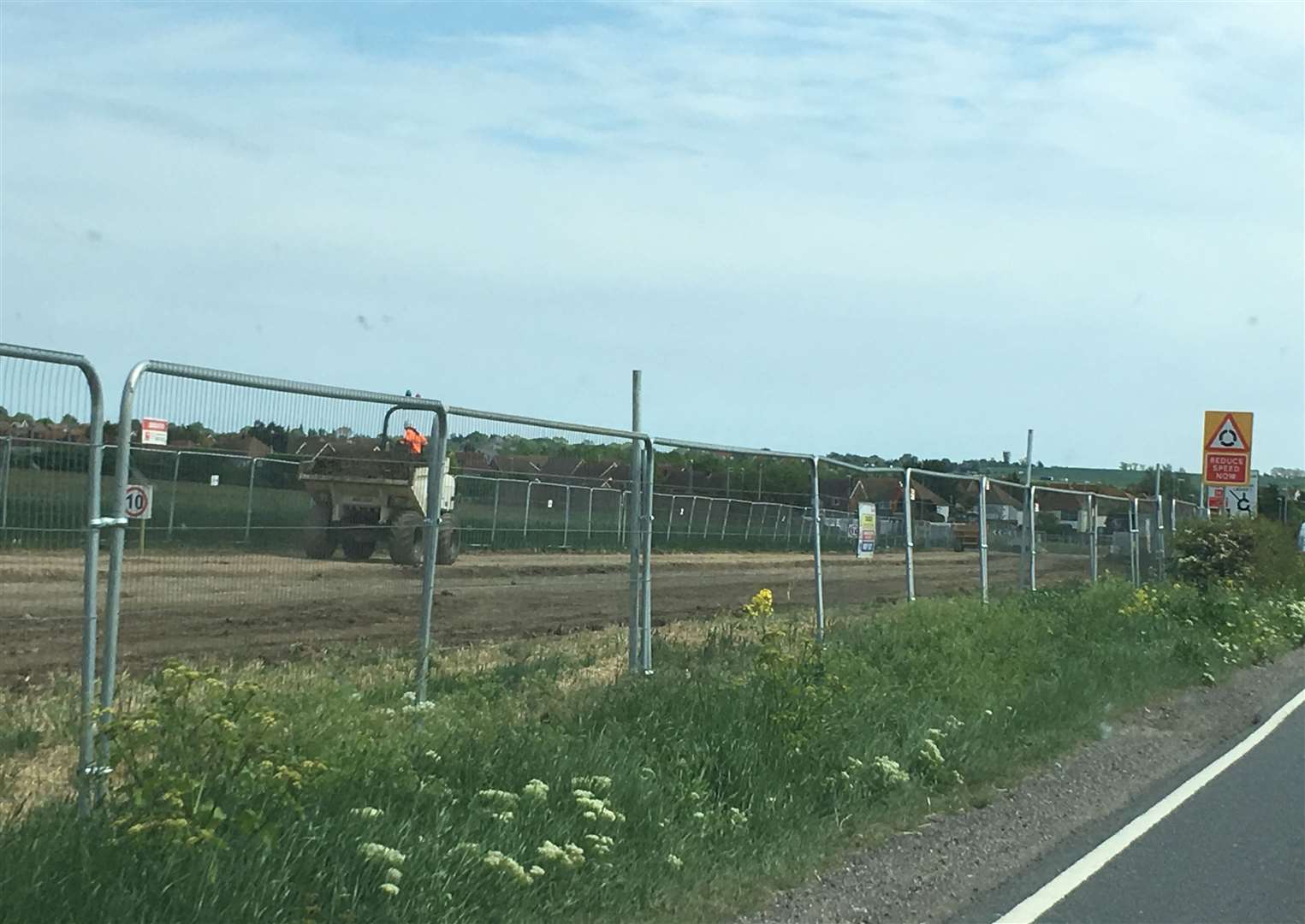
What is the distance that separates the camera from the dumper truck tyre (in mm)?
10070

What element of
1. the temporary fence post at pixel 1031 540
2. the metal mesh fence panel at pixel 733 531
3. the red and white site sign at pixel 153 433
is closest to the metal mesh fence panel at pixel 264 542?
the red and white site sign at pixel 153 433

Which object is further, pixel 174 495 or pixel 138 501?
pixel 174 495

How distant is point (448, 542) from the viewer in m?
10.1

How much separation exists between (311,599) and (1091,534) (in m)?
19.7

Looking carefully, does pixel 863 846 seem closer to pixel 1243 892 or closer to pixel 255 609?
pixel 1243 892

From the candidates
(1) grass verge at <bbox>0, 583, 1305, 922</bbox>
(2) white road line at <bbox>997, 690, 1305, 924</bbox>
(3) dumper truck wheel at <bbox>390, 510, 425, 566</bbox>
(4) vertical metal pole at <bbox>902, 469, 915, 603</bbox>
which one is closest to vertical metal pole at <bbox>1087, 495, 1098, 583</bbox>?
(4) vertical metal pole at <bbox>902, 469, 915, 603</bbox>

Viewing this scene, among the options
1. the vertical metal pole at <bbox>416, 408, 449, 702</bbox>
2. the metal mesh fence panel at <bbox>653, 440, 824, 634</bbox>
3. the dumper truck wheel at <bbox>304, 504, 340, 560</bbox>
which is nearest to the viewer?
the dumper truck wheel at <bbox>304, 504, 340, 560</bbox>

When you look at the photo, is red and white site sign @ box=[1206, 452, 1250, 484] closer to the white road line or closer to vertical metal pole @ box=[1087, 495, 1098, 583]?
vertical metal pole @ box=[1087, 495, 1098, 583]

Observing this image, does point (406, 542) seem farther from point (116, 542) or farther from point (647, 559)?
point (116, 542)

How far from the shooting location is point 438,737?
7902 millimetres

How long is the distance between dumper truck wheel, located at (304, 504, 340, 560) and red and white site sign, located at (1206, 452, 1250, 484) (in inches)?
873

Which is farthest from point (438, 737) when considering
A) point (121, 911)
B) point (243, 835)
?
point (121, 911)

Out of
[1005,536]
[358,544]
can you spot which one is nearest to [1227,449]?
[1005,536]

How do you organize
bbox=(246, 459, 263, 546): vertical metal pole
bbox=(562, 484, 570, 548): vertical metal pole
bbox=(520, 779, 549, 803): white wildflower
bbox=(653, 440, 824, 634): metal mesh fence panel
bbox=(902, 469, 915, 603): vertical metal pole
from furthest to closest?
1. bbox=(902, 469, 915, 603): vertical metal pole
2. bbox=(653, 440, 824, 634): metal mesh fence panel
3. bbox=(562, 484, 570, 548): vertical metal pole
4. bbox=(246, 459, 263, 546): vertical metal pole
5. bbox=(520, 779, 549, 803): white wildflower
